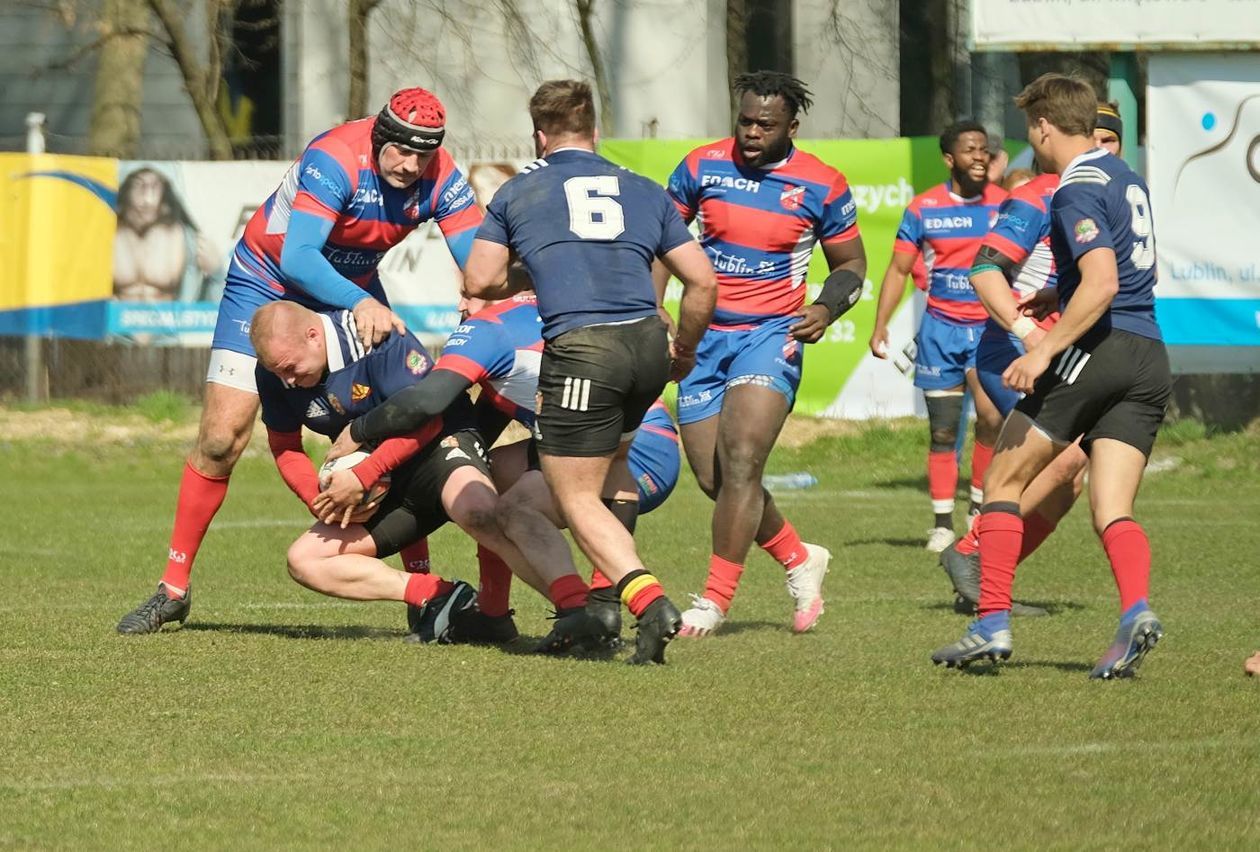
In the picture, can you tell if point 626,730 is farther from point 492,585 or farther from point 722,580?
point 722,580

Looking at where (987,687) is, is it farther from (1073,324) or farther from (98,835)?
(98,835)

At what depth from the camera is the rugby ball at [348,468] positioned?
726 cm

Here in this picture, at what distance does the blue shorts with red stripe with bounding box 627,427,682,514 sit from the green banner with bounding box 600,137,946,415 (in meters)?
9.33

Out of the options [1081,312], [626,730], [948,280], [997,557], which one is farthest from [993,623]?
[948,280]

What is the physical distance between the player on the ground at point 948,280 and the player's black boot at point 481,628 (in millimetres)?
4826

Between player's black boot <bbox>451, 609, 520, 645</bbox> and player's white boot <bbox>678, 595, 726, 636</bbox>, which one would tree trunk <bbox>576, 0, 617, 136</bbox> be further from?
player's black boot <bbox>451, 609, 520, 645</bbox>

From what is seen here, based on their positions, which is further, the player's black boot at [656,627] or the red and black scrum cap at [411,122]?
the red and black scrum cap at [411,122]

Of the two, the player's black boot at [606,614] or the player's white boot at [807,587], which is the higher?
the player's black boot at [606,614]

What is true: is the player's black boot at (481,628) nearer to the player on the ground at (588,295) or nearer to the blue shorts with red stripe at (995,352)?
the player on the ground at (588,295)

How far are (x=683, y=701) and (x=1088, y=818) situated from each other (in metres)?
1.78

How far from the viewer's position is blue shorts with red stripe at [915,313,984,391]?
12.1 metres

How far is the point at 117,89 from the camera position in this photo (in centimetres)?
2236

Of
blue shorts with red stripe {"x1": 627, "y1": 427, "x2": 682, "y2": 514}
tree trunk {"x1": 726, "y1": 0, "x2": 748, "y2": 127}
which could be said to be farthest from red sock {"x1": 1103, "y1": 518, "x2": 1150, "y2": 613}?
tree trunk {"x1": 726, "y1": 0, "x2": 748, "y2": 127}

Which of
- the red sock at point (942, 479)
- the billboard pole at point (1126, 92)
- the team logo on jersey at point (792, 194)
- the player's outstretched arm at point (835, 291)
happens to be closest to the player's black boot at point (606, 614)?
the player's outstretched arm at point (835, 291)
